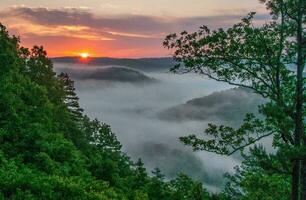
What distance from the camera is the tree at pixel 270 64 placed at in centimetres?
2070

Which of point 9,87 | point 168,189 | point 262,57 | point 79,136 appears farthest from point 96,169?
point 79,136

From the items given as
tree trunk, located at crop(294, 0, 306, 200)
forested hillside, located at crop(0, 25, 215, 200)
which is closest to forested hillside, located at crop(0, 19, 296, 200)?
forested hillside, located at crop(0, 25, 215, 200)

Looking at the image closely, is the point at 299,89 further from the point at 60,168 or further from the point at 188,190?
the point at 188,190

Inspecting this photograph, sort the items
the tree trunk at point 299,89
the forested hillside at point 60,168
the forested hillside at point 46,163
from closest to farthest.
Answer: the tree trunk at point 299,89 → the forested hillside at point 60,168 → the forested hillside at point 46,163

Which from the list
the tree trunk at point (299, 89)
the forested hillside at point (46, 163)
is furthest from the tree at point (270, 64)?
the forested hillside at point (46, 163)

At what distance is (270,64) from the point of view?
20906 mm

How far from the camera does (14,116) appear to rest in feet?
135

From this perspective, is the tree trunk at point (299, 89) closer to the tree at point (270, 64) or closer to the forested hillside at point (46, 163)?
the tree at point (270, 64)

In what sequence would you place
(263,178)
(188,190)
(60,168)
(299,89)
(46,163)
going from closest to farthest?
(299,89) → (46,163) → (60,168) → (263,178) → (188,190)

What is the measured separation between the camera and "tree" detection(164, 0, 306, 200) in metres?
20.7

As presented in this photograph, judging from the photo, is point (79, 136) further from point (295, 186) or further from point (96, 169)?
point (295, 186)

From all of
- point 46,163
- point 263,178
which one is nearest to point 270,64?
point 46,163

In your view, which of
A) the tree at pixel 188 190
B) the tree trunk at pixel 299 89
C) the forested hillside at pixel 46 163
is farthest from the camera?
the tree at pixel 188 190

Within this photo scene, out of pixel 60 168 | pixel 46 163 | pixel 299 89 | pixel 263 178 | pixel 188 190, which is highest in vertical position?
pixel 299 89
